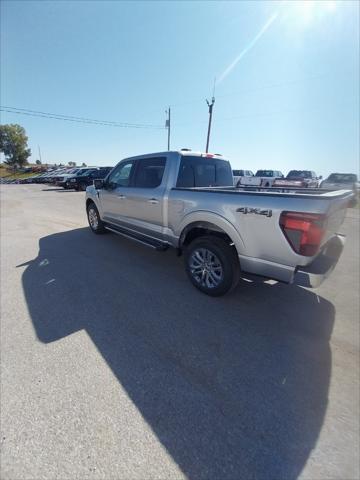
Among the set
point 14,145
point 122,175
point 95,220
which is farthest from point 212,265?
point 14,145

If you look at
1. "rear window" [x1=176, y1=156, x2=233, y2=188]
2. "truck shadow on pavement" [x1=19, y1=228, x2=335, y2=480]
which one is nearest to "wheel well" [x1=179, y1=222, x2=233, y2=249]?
"truck shadow on pavement" [x1=19, y1=228, x2=335, y2=480]

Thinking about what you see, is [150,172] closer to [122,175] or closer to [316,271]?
[122,175]

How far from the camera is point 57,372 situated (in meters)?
2.02

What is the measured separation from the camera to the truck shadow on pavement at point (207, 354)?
1494 millimetres

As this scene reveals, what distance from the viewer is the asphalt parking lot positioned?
1422mm

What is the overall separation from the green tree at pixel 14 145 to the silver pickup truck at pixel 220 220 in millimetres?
74248

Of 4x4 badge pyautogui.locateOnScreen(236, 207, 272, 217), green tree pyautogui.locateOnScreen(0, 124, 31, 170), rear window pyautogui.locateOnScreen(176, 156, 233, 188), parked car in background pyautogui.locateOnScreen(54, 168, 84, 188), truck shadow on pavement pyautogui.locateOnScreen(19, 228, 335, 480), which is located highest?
green tree pyautogui.locateOnScreen(0, 124, 31, 170)

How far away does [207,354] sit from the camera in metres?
2.25

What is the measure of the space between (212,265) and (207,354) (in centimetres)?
123

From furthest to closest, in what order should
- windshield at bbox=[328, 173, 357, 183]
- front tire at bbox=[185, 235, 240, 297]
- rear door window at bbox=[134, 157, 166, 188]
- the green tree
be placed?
the green tree, windshield at bbox=[328, 173, 357, 183], rear door window at bbox=[134, 157, 166, 188], front tire at bbox=[185, 235, 240, 297]

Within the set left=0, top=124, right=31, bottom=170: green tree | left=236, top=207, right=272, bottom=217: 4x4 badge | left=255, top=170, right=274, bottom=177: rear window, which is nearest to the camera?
left=236, top=207, right=272, bottom=217: 4x4 badge

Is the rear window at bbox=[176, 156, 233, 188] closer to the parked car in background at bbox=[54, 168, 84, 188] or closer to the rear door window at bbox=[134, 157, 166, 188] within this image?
the rear door window at bbox=[134, 157, 166, 188]

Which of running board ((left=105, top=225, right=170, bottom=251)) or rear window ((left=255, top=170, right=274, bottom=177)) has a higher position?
rear window ((left=255, top=170, right=274, bottom=177))

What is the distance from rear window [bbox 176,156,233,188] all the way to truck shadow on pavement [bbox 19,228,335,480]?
1613 millimetres
